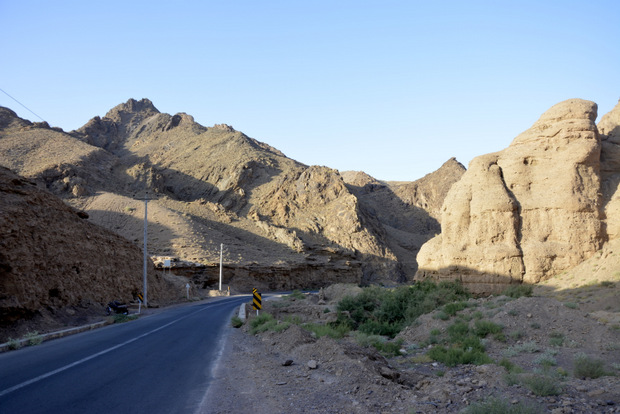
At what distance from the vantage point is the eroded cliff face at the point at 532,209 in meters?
25.3

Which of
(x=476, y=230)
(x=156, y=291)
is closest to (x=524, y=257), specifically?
(x=476, y=230)

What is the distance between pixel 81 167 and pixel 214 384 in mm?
74332

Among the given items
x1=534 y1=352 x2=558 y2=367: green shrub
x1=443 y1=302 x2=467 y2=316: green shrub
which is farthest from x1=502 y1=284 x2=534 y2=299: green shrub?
x1=534 y1=352 x2=558 y2=367: green shrub

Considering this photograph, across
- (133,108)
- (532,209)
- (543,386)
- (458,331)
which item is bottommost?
(458,331)

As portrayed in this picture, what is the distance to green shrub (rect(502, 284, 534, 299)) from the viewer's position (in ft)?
73.2

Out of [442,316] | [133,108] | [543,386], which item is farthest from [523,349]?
[133,108]

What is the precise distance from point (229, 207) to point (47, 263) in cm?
5952

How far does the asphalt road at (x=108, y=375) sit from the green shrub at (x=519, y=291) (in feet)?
50.8

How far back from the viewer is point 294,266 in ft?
206

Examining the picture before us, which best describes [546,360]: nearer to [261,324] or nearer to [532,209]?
[261,324]

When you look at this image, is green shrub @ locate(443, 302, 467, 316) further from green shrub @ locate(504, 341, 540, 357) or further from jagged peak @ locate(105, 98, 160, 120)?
jagged peak @ locate(105, 98, 160, 120)

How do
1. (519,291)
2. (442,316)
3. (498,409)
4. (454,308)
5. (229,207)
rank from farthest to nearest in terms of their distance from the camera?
(229,207), (519,291), (454,308), (442,316), (498,409)

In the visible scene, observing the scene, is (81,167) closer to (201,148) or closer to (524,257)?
(201,148)

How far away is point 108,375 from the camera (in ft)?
26.5
